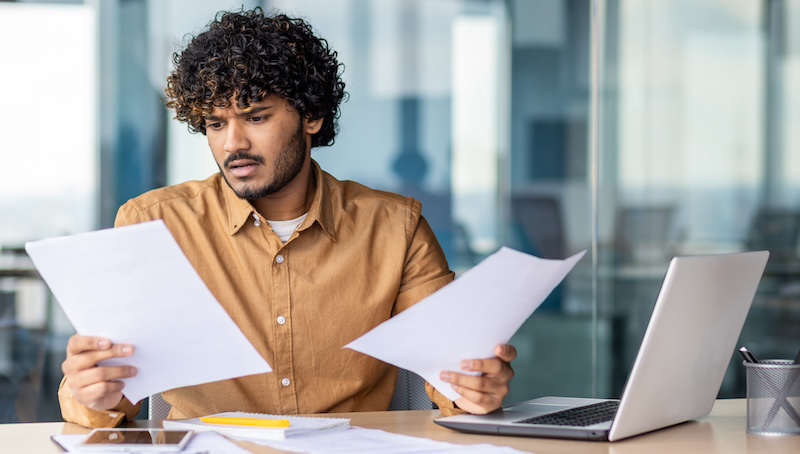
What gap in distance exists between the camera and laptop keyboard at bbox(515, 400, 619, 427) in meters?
1.54

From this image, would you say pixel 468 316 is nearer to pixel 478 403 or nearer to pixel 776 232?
pixel 478 403

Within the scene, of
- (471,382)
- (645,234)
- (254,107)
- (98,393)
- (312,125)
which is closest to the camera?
(98,393)

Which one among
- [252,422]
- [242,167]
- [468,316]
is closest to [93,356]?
[252,422]

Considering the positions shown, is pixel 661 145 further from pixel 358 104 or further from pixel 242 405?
pixel 242 405

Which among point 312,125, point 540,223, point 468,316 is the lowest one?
point 468,316

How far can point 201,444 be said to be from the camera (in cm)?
141

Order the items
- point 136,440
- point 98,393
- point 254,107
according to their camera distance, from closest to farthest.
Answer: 1. point 136,440
2. point 98,393
3. point 254,107

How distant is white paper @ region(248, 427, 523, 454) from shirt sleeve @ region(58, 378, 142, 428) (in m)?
0.30

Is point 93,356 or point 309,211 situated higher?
point 309,211

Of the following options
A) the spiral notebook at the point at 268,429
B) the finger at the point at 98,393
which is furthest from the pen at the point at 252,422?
the finger at the point at 98,393

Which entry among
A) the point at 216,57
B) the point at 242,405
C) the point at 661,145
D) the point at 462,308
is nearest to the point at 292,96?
the point at 216,57

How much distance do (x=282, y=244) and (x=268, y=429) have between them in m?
0.63

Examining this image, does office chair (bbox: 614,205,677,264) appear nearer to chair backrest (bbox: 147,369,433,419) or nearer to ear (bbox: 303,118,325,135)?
ear (bbox: 303,118,325,135)

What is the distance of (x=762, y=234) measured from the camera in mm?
4258
